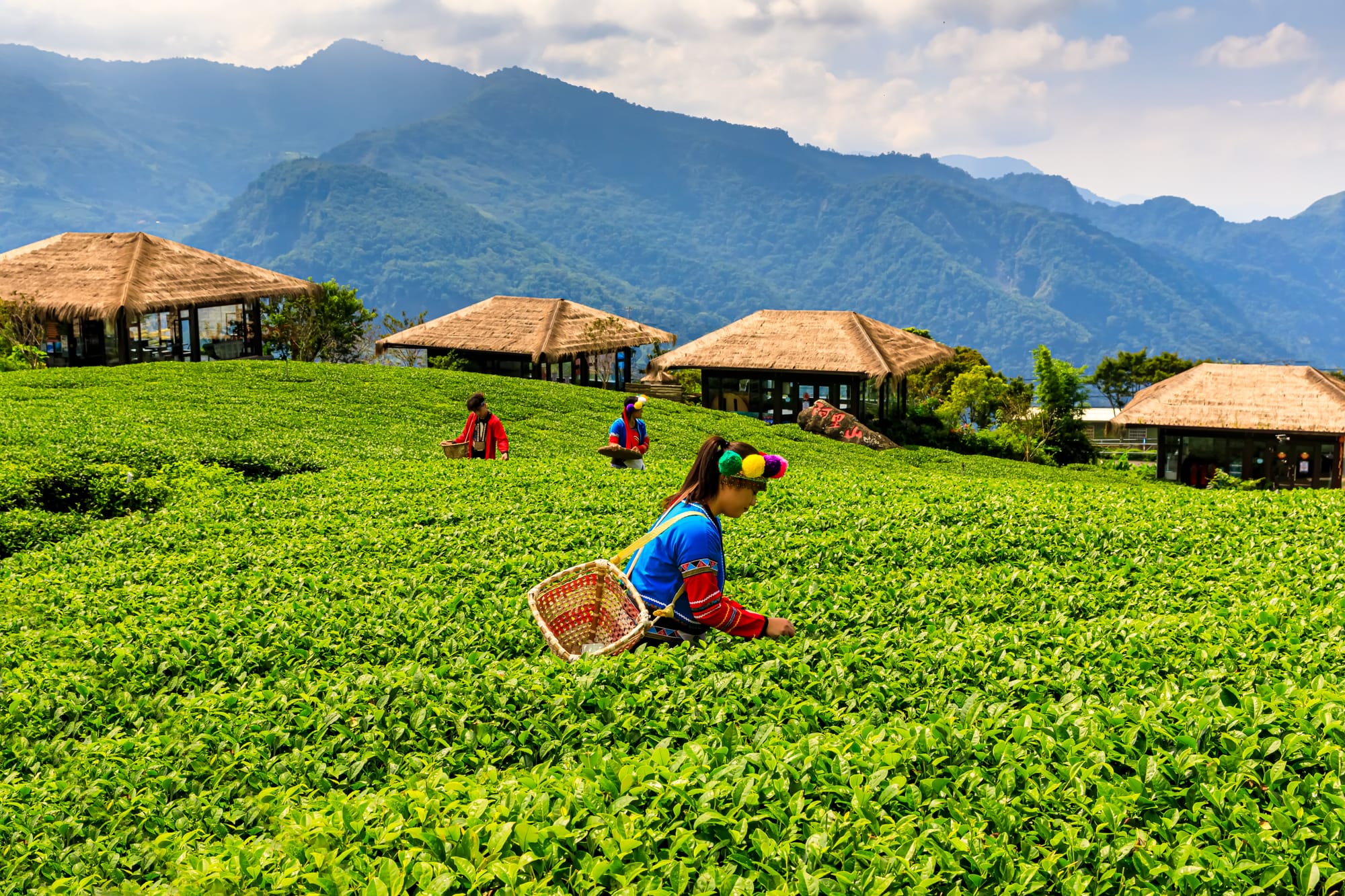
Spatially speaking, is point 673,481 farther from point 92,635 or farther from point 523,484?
point 92,635

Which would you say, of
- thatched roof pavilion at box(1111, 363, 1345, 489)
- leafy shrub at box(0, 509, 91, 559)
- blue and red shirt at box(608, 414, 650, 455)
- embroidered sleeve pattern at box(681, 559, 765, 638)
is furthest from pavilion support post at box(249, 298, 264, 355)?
embroidered sleeve pattern at box(681, 559, 765, 638)

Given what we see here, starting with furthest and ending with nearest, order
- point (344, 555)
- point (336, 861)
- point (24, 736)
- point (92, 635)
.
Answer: point (344, 555) → point (92, 635) → point (24, 736) → point (336, 861)

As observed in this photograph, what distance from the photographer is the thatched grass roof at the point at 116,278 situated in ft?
98.4

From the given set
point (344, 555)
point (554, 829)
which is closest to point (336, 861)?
point (554, 829)

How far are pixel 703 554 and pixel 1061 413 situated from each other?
35.2 m

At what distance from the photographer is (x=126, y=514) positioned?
1261 centimetres

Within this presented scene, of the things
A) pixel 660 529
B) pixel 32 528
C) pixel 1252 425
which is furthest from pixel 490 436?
pixel 1252 425

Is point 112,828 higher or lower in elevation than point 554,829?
lower

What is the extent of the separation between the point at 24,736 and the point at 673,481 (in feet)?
25.3

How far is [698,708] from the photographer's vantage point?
4746mm

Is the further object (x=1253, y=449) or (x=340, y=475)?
(x=1253, y=449)

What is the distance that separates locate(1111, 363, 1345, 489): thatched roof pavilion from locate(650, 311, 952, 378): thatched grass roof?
7.54 metres

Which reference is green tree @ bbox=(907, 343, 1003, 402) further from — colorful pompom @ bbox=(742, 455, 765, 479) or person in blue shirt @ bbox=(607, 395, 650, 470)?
colorful pompom @ bbox=(742, 455, 765, 479)

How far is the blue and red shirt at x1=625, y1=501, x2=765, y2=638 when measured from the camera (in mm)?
5426
